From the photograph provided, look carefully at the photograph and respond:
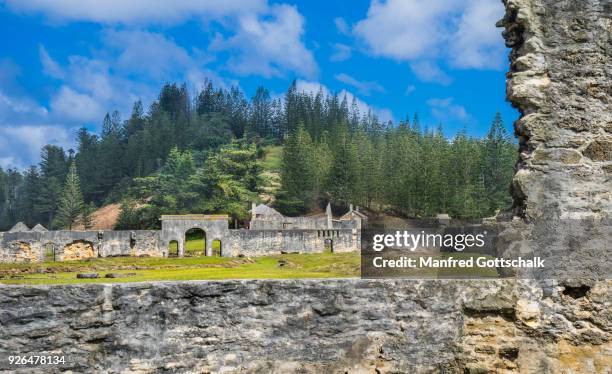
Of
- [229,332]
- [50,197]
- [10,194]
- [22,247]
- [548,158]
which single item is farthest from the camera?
[10,194]

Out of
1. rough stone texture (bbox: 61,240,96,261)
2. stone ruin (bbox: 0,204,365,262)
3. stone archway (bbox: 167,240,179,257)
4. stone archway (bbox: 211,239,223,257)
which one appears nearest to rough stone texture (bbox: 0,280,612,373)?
stone ruin (bbox: 0,204,365,262)

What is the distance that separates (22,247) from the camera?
149 feet

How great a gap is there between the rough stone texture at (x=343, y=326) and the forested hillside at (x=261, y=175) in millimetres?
55960

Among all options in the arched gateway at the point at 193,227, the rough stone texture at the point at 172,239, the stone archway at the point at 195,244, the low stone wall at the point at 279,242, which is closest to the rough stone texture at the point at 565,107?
the low stone wall at the point at 279,242

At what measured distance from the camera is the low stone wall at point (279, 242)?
47.0 meters

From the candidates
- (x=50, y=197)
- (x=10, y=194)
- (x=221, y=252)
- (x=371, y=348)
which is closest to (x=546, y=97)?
(x=371, y=348)

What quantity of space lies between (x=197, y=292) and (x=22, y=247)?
46.3 m

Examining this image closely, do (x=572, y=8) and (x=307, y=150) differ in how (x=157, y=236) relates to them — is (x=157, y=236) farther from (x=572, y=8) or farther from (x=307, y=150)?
(x=572, y=8)

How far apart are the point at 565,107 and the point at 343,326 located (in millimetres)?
2640

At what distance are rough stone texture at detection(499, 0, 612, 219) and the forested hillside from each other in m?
55.8

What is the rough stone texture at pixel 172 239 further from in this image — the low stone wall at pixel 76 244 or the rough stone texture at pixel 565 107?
A: the rough stone texture at pixel 565 107

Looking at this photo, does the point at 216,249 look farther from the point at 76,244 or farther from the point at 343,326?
the point at 343,326

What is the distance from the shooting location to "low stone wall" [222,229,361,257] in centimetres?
4703

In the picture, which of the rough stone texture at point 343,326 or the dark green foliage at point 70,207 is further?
the dark green foliage at point 70,207
